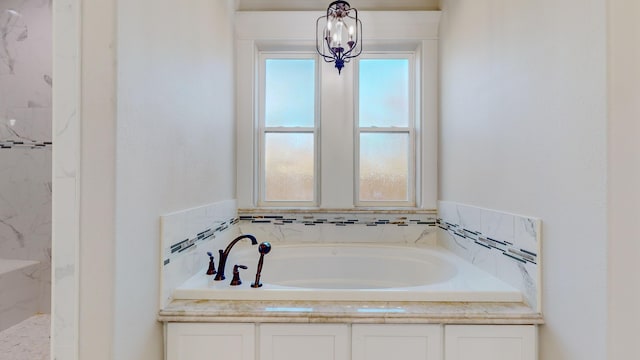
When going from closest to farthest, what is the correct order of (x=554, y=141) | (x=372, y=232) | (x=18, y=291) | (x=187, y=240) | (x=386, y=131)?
(x=554, y=141) → (x=187, y=240) → (x=18, y=291) → (x=372, y=232) → (x=386, y=131)

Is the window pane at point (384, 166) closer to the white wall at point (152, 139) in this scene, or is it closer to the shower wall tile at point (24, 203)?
the white wall at point (152, 139)

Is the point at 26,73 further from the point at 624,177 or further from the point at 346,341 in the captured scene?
the point at 624,177

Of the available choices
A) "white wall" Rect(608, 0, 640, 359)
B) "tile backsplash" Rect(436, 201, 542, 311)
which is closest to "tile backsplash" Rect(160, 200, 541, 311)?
"tile backsplash" Rect(436, 201, 542, 311)

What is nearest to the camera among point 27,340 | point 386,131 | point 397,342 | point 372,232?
point 397,342

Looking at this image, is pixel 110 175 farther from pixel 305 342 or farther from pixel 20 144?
pixel 20 144

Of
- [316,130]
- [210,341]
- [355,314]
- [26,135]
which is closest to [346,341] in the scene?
[355,314]

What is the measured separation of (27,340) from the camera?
2.06 metres

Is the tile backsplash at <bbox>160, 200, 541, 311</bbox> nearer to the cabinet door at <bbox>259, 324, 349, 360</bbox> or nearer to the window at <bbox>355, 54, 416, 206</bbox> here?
the window at <bbox>355, 54, 416, 206</bbox>

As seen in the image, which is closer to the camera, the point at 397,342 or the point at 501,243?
the point at 397,342

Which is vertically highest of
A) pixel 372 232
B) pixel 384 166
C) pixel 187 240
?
pixel 384 166

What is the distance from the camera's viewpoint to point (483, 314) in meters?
1.35

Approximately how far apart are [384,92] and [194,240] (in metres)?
1.85

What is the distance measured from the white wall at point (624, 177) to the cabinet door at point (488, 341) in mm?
339

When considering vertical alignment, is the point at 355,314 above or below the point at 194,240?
below
